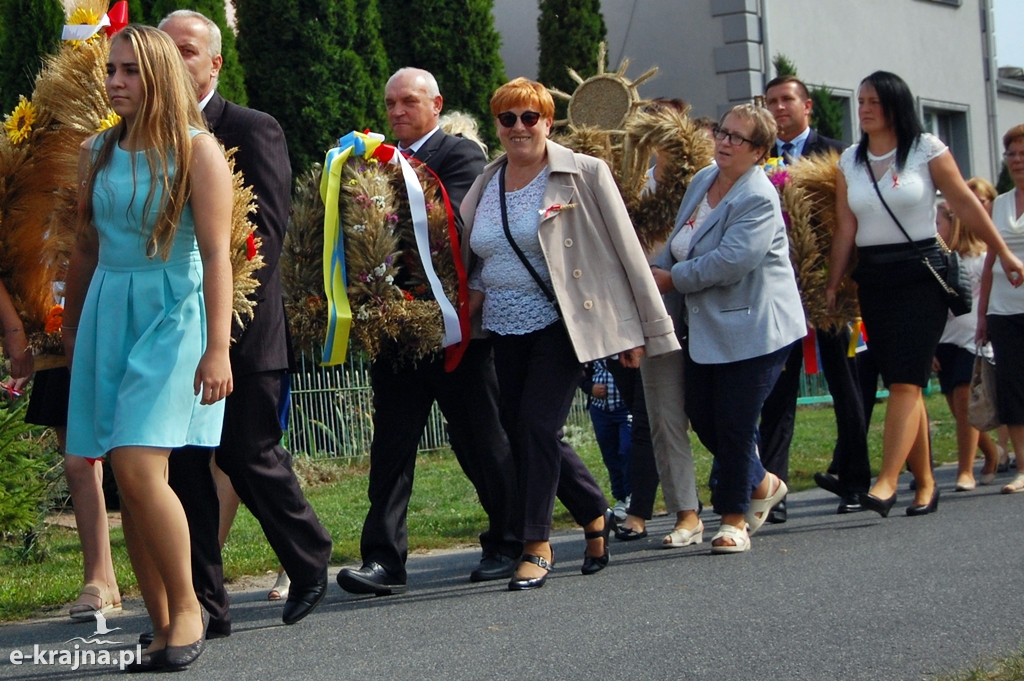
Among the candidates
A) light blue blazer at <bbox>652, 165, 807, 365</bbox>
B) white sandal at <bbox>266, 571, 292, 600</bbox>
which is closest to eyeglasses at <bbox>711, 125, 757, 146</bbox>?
light blue blazer at <bbox>652, 165, 807, 365</bbox>

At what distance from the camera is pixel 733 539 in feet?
21.4

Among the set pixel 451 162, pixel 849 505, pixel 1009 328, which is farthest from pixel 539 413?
pixel 1009 328

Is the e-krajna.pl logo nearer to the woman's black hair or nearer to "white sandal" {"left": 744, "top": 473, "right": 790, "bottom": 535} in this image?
"white sandal" {"left": 744, "top": 473, "right": 790, "bottom": 535}

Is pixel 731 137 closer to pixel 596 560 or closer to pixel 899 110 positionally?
pixel 899 110

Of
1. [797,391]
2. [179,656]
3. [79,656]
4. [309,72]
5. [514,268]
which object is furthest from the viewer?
[309,72]

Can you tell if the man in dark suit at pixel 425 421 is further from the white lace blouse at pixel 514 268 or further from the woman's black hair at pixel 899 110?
the woman's black hair at pixel 899 110

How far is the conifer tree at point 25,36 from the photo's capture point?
34.9ft

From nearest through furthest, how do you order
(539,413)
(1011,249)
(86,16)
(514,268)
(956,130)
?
(86,16) → (539,413) → (514,268) → (1011,249) → (956,130)

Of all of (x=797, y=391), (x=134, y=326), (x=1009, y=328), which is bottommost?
(x=797, y=391)

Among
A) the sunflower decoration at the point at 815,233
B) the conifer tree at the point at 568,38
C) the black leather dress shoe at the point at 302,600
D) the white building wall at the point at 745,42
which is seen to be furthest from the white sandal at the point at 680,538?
the white building wall at the point at 745,42

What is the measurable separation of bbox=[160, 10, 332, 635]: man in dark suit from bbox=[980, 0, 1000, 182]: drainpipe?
22.4m

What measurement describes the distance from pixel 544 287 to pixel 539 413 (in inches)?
Answer: 19.7

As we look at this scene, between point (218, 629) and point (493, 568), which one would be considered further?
point (493, 568)

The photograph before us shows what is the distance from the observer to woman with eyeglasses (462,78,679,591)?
5879mm
